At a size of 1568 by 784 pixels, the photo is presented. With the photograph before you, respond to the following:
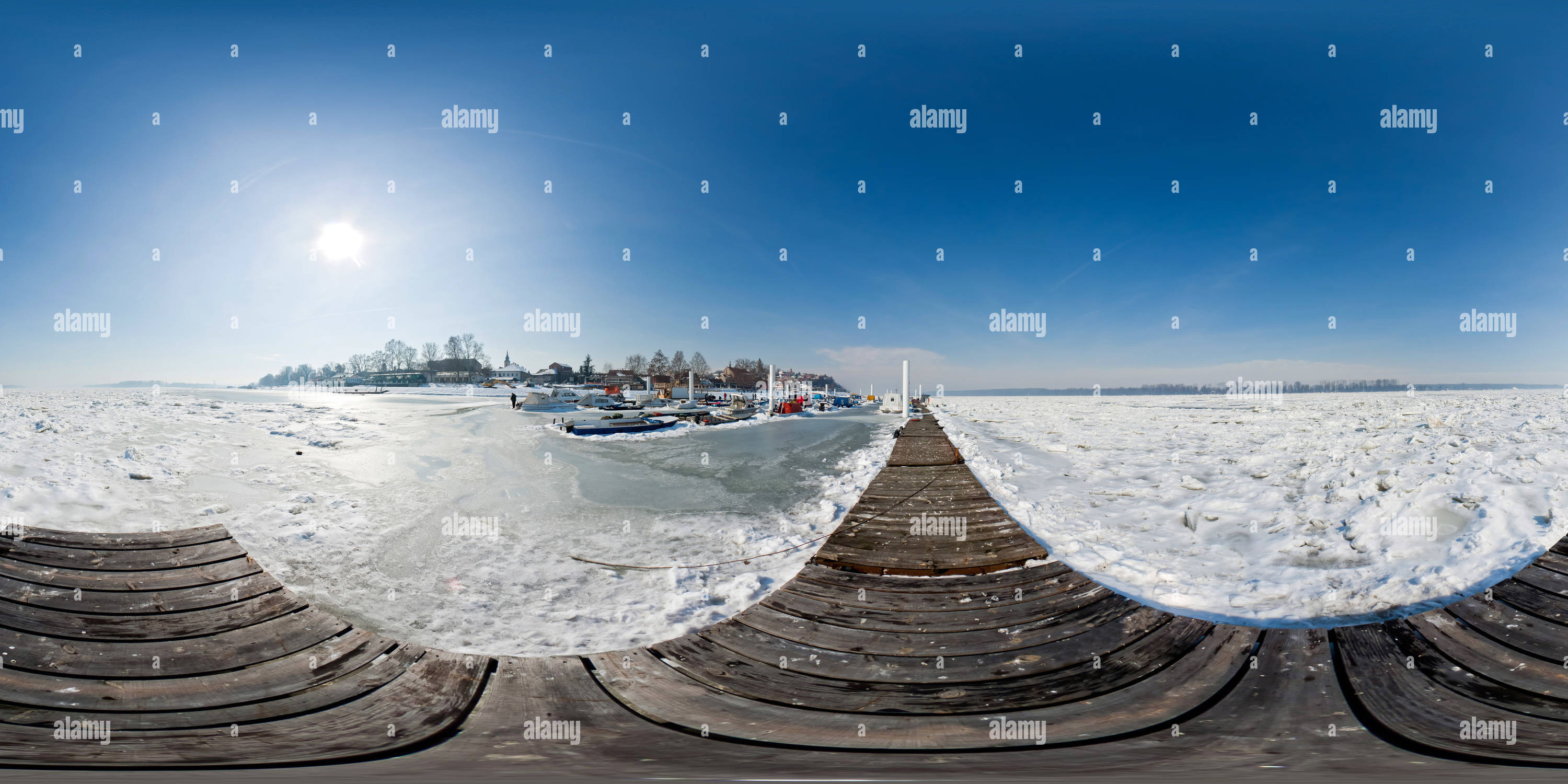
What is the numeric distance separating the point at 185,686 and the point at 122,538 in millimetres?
2814

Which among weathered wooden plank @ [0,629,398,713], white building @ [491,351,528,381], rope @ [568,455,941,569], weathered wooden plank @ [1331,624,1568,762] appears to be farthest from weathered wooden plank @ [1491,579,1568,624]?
white building @ [491,351,528,381]

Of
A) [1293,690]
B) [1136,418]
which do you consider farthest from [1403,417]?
[1293,690]

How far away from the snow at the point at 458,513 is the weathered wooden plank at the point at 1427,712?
3.66 metres

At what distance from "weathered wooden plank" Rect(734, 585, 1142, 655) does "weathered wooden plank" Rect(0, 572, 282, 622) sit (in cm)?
364

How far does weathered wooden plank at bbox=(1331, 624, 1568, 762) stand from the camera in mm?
2039

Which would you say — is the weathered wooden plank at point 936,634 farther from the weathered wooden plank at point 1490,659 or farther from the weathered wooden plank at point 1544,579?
the weathered wooden plank at point 1544,579

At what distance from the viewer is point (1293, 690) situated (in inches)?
93.0

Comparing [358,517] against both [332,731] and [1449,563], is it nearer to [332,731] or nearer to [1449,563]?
[332,731]

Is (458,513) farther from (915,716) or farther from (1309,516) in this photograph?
(1309,516)

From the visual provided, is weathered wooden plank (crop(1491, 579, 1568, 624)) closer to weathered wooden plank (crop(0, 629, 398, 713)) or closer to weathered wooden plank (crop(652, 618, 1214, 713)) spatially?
weathered wooden plank (crop(652, 618, 1214, 713))

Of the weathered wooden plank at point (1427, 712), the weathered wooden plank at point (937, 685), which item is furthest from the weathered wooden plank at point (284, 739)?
the weathered wooden plank at point (1427, 712)

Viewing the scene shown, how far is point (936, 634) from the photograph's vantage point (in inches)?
124

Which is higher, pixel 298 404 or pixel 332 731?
pixel 298 404

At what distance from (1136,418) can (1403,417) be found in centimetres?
1146
